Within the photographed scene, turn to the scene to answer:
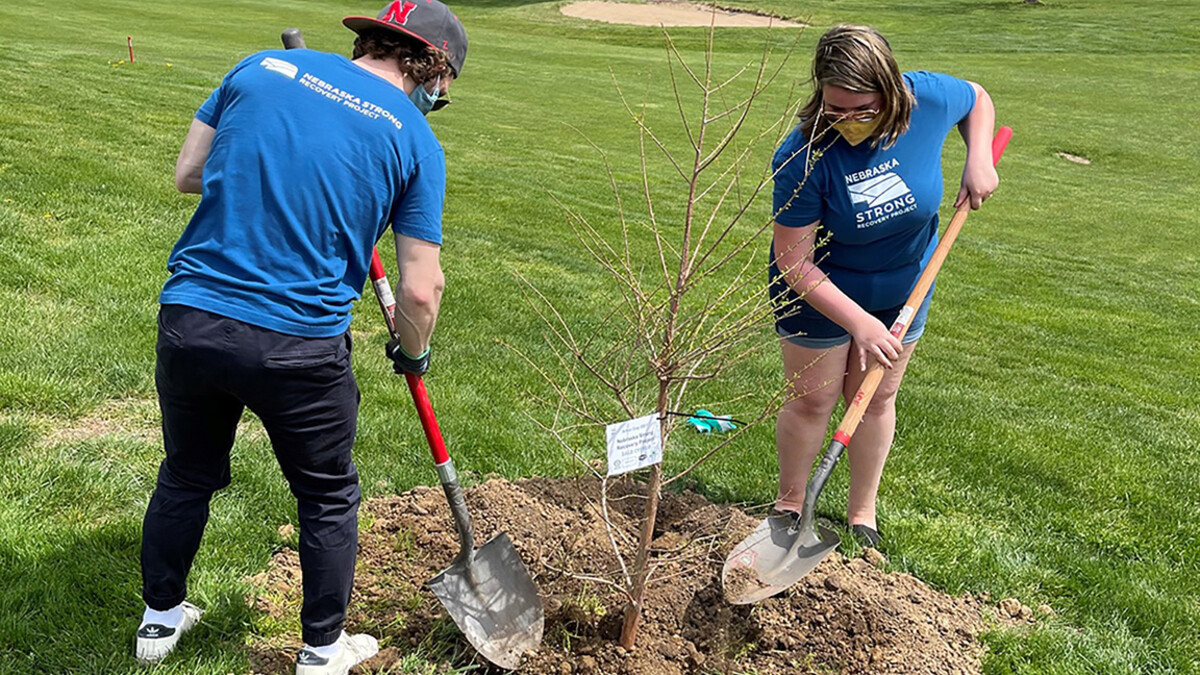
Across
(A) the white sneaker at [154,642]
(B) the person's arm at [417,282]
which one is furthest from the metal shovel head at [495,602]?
(B) the person's arm at [417,282]

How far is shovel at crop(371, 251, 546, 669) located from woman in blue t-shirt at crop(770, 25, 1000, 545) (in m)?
1.12

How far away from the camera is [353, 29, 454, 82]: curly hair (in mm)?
2324

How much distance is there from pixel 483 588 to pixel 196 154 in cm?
155

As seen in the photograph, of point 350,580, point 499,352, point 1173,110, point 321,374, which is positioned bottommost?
point 1173,110

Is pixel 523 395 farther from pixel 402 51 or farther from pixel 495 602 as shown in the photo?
pixel 402 51

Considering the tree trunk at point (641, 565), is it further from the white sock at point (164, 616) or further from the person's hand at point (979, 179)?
the person's hand at point (979, 179)

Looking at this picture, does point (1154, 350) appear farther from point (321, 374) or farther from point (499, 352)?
point (321, 374)

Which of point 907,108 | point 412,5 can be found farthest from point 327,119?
point 907,108

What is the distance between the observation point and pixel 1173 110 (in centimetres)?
2555

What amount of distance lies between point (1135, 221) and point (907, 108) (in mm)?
14245

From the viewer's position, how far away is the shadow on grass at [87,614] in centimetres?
258

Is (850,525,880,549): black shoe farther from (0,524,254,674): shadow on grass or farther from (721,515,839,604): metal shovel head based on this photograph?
(0,524,254,674): shadow on grass

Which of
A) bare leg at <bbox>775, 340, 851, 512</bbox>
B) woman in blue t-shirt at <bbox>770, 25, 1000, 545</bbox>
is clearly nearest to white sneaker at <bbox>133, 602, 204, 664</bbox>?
woman in blue t-shirt at <bbox>770, 25, 1000, 545</bbox>

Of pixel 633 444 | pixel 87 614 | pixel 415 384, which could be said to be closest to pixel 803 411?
pixel 633 444
